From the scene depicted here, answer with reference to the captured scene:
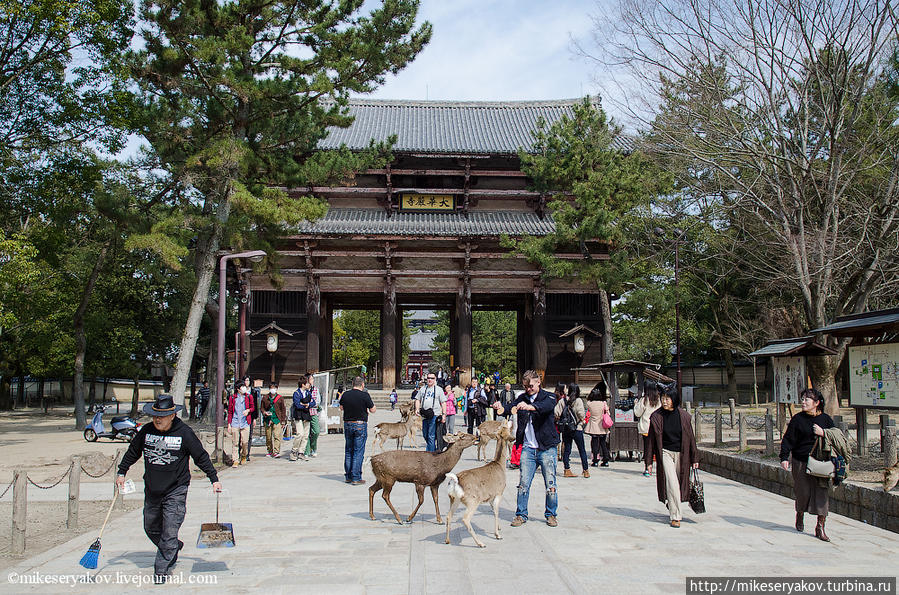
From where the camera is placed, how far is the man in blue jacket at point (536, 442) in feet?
25.1

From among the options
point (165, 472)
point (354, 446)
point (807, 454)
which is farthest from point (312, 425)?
point (807, 454)

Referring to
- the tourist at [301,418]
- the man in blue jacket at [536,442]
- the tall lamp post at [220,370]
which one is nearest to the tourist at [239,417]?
the tall lamp post at [220,370]

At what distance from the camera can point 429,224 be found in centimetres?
2788

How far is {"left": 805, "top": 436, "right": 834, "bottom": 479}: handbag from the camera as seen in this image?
712 centimetres

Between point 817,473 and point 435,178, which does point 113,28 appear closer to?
point 435,178

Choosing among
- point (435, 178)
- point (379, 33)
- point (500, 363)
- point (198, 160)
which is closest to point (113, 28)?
point (198, 160)

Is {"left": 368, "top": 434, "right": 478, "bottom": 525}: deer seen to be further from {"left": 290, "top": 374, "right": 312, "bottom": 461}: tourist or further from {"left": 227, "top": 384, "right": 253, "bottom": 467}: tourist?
{"left": 290, "top": 374, "right": 312, "bottom": 461}: tourist

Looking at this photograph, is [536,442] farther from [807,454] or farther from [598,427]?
[598,427]

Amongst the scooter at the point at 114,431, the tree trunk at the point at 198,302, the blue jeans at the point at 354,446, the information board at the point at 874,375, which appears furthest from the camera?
the scooter at the point at 114,431

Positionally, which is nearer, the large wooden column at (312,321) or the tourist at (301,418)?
the tourist at (301,418)

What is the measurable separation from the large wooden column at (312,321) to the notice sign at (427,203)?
5.03m

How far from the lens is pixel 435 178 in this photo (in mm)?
29594

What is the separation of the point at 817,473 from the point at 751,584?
237cm

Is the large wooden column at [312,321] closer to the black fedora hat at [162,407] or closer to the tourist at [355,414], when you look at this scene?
the tourist at [355,414]
